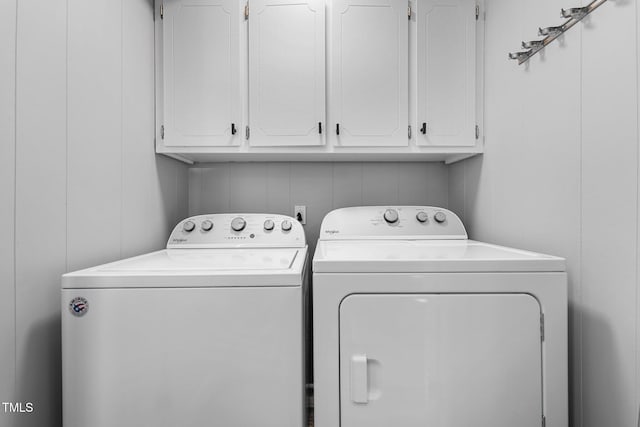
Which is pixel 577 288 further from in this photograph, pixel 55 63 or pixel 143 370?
pixel 55 63

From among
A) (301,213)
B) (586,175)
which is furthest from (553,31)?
(301,213)

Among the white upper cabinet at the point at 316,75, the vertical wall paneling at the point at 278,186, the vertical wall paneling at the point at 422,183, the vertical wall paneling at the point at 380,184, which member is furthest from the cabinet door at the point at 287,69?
the vertical wall paneling at the point at 422,183

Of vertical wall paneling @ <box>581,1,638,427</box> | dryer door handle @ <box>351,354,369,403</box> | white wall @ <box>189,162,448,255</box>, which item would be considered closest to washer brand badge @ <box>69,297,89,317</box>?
dryer door handle @ <box>351,354,369,403</box>

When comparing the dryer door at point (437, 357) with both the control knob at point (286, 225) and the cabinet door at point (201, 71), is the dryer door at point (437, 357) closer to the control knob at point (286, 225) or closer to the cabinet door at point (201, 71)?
the control knob at point (286, 225)

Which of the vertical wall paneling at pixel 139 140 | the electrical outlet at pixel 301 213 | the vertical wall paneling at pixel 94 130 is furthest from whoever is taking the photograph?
the electrical outlet at pixel 301 213

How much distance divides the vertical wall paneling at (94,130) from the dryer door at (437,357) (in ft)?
3.12

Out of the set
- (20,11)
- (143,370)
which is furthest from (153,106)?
(143,370)

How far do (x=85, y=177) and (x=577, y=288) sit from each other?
67.5 inches

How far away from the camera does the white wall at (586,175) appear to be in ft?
3.02

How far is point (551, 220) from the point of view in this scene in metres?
1.22

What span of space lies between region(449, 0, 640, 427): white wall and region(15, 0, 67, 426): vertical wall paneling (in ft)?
5.42

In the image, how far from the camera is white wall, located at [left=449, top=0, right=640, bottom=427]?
36.2 inches

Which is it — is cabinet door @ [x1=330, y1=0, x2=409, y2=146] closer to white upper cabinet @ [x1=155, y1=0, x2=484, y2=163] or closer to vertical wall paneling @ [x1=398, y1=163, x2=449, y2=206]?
white upper cabinet @ [x1=155, y1=0, x2=484, y2=163]

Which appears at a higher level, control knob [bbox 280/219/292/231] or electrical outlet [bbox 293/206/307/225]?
electrical outlet [bbox 293/206/307/225]
